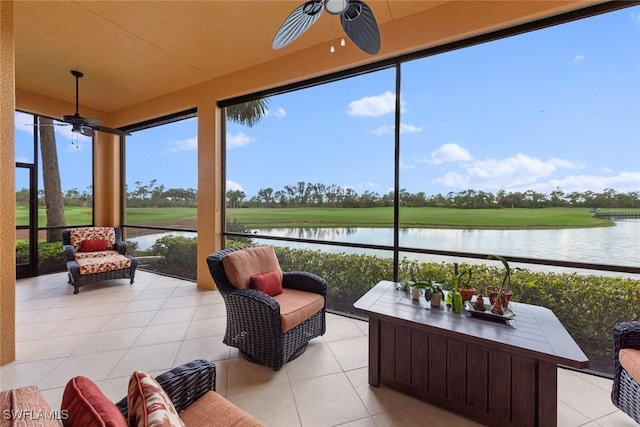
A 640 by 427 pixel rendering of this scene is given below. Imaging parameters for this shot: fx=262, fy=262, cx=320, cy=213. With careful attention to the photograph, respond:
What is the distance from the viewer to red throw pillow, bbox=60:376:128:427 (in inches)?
27.4

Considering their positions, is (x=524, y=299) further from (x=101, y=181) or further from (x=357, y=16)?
(x=101, y=181)

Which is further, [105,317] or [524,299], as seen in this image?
[105,317]

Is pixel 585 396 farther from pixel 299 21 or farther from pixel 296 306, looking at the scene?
pixel 299 21

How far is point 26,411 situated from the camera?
711mm

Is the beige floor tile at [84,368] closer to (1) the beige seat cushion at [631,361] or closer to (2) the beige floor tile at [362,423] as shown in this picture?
(2) the beige floor tile at [362,423]

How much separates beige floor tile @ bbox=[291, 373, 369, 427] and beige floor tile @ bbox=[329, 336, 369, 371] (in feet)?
0.57

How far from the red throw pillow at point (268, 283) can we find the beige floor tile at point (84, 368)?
1283 mm

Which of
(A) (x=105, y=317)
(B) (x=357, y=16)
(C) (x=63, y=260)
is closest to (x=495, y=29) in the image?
(B) (x=357, y=16)

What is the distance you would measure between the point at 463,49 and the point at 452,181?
133 cm

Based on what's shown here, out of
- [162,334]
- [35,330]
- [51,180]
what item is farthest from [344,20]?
[51,180]

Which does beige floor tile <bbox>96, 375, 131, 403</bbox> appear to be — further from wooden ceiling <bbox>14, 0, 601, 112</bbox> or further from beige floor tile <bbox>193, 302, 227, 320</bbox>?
wooden ceiling <bbox>14, 0, 601, 112</bbox>

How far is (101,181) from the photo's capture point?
5543 millimetres

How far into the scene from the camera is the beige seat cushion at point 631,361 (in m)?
1.48

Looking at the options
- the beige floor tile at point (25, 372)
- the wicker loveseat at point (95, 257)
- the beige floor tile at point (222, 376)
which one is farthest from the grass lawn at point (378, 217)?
the beige floor tile at point (25, 372)
